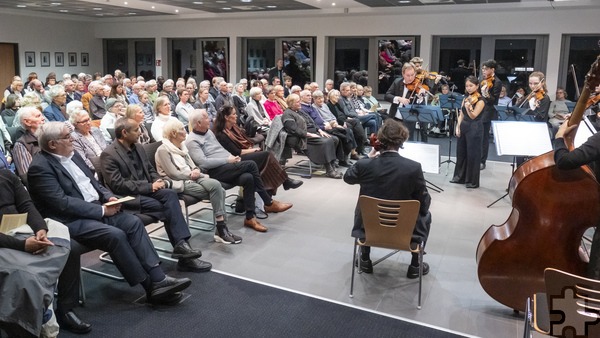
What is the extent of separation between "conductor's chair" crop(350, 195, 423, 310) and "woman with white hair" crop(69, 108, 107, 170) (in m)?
2.48

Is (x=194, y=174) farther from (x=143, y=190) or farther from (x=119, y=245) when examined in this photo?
Answer: (x=119, y=245)

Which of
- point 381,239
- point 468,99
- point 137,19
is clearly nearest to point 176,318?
point 381,239

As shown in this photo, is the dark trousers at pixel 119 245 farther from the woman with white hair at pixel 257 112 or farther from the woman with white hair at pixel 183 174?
the woman with white hair at pixel 257 112

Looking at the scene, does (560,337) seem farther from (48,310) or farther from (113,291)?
(113,291)

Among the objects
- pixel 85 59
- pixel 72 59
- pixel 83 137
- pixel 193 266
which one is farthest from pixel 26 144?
pixel 85 59

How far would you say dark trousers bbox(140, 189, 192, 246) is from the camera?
3760 mm

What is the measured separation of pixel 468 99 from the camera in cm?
632

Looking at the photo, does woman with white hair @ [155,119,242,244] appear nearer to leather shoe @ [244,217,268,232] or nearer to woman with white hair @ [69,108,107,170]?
leather shoe @ [244,217,268,232]

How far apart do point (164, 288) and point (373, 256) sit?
176 cm

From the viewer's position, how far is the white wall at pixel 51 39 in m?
14.0

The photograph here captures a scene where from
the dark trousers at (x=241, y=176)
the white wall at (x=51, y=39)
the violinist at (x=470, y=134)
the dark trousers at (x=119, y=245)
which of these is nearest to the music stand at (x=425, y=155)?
the violinist at (x=470, y=134)

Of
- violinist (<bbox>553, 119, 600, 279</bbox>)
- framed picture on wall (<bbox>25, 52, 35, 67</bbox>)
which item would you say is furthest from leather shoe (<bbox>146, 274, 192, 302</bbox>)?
framed picture on wall (<bbox>25, 52, 35, 67</bbox>)

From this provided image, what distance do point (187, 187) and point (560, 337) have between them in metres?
3.04

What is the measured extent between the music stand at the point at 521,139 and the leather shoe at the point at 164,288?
343 centimetres
